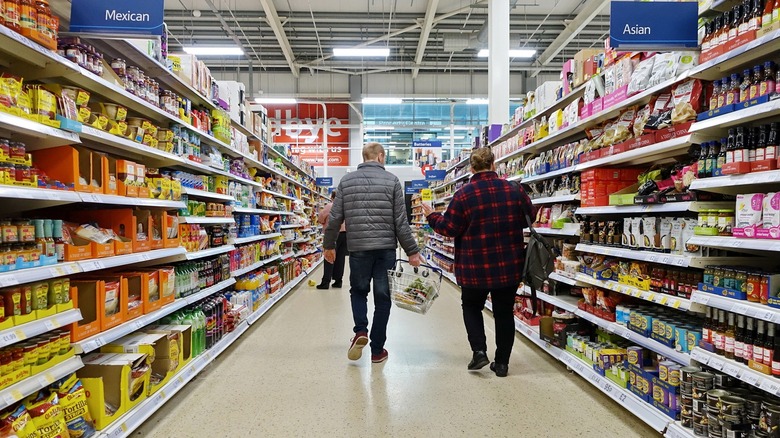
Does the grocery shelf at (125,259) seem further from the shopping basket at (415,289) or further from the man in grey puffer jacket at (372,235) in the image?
the shopping basket at (415,289)

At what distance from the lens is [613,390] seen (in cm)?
304

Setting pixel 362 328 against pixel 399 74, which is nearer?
pixel 362 328

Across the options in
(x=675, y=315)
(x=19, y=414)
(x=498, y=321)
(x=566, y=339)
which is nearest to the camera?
(x=19, y=414)

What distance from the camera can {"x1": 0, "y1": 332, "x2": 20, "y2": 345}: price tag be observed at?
1.78m

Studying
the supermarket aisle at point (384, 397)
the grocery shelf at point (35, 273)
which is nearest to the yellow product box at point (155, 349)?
the supermarket aisle at point (384, 397)

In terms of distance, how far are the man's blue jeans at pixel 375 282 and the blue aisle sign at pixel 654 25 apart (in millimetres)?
2253

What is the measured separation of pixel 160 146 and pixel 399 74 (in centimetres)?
1643

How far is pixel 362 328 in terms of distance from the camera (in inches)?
160

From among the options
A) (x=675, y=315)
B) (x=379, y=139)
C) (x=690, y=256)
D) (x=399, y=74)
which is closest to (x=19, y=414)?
(x=690, y=256)

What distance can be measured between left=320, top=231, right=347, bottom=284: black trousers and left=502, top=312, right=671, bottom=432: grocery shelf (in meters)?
4.72

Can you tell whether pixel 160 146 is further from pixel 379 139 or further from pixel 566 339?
pixel 379 139

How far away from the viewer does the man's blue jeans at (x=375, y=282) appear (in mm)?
3941

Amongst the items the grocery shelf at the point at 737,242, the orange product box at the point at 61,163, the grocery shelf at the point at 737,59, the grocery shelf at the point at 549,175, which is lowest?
the grocery shelf at the point at 737,242

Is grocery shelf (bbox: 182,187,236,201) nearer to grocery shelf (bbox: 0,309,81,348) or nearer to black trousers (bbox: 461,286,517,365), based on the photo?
grocery shelf (bbox: 0,309,81,348)
